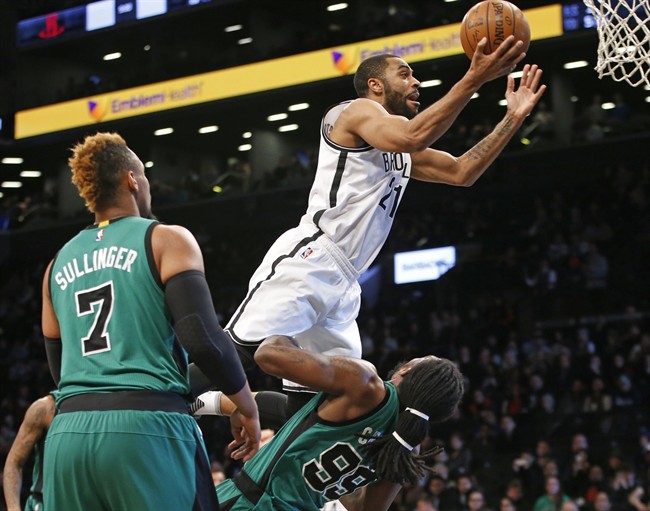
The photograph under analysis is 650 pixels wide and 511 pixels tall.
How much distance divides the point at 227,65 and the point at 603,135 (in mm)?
7320

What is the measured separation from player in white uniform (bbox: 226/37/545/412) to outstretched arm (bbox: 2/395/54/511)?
1253mm

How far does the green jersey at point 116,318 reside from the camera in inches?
124

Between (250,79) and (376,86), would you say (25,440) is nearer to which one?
(376,86)

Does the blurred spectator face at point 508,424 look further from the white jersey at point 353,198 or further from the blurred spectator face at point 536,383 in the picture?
the white jersey at point 353,198

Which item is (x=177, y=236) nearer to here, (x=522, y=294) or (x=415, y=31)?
(x=415, y=31)

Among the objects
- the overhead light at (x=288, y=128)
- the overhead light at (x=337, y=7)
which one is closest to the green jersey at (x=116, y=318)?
the overhead light at (x=337, y=7)

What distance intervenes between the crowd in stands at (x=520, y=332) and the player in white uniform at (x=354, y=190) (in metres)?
6.56

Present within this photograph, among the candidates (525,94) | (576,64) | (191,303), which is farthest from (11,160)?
(191,303)

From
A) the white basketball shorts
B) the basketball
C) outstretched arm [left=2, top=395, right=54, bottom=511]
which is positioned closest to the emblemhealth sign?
the basketball

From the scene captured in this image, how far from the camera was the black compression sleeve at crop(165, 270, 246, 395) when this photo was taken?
3.10 m

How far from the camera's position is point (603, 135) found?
18938 mm

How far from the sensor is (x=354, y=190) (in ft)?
15.3

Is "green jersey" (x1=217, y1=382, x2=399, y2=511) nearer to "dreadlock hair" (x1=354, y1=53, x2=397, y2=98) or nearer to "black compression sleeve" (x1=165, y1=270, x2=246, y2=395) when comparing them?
Answer: "black compression sleeve" (x1=165, y1=270, x2=246, y2=395)

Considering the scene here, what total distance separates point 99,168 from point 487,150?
224cm
